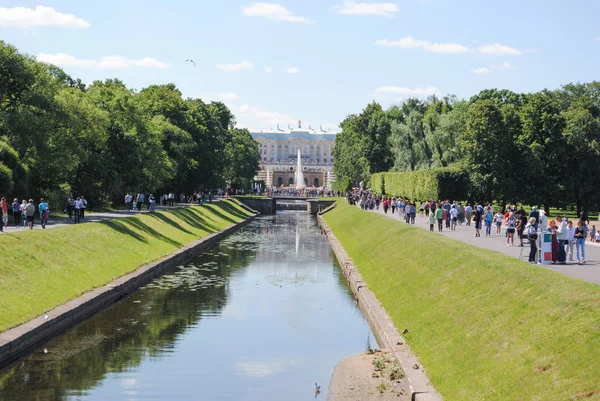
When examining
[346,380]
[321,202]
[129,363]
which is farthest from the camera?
[321,202]

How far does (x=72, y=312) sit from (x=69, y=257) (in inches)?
338

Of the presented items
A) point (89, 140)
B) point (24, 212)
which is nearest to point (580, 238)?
point (24, 212)

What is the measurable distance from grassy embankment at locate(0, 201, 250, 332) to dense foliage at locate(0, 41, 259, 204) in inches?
261

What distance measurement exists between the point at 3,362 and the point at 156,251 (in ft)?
87.1

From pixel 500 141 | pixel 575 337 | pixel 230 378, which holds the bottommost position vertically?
pixel 230 378

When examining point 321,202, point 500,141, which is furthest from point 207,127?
point 500,141

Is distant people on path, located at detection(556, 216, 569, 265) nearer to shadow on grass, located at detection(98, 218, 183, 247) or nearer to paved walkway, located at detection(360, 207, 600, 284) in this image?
paved walkway, located at detection(360, 207, 600, 284)

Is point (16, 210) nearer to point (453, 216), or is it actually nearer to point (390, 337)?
point (453, 216)

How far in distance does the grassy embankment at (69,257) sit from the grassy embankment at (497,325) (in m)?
Answer: 11.9

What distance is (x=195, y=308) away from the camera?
33.1 metres

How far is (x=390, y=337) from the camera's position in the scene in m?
24.5

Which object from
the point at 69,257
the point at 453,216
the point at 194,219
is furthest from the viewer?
the point at 194,219

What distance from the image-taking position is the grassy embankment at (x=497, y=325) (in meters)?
15.8

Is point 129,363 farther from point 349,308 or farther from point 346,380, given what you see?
point 349,308
